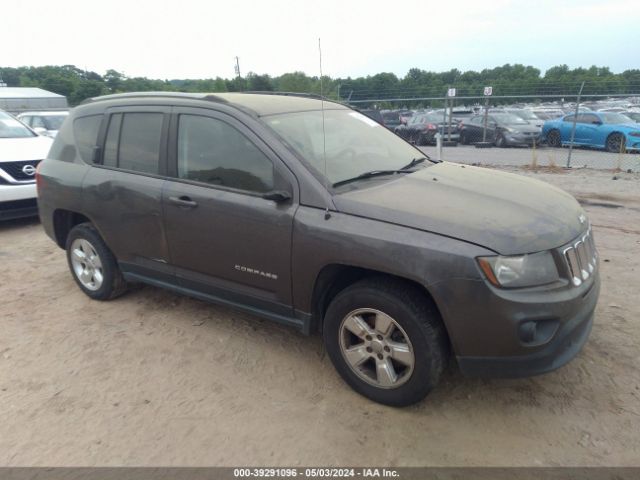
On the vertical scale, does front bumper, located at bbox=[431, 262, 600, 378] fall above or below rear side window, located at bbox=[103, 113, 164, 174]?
below

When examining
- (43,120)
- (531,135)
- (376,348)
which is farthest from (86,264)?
(531,135)

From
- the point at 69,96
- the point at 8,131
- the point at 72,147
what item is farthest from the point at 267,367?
the point at 69,96

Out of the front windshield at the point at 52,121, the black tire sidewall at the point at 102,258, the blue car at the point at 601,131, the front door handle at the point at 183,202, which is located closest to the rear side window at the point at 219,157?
the front door handle at the point at 183,202

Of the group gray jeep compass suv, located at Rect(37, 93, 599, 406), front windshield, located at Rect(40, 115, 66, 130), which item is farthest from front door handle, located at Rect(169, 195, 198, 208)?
front windshield, located at Rect(40, 115, 66, 130)

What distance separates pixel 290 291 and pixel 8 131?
23.7 ft

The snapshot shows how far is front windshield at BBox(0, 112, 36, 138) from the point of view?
796 cm

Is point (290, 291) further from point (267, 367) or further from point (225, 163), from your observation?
point (225, 163)

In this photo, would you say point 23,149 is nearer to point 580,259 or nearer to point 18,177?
point 18,177

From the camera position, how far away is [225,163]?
3395 mm

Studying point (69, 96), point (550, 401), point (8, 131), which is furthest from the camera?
point (69, 96)

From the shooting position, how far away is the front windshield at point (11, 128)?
314 inches

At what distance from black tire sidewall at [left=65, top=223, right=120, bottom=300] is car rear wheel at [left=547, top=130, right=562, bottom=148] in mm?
16624

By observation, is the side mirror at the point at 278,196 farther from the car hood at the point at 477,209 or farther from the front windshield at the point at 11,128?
the front windshield at the point at 11,128

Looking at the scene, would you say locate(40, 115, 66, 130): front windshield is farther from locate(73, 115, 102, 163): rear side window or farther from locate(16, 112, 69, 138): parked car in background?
locate(73, 115, 102, 163): rear side window
